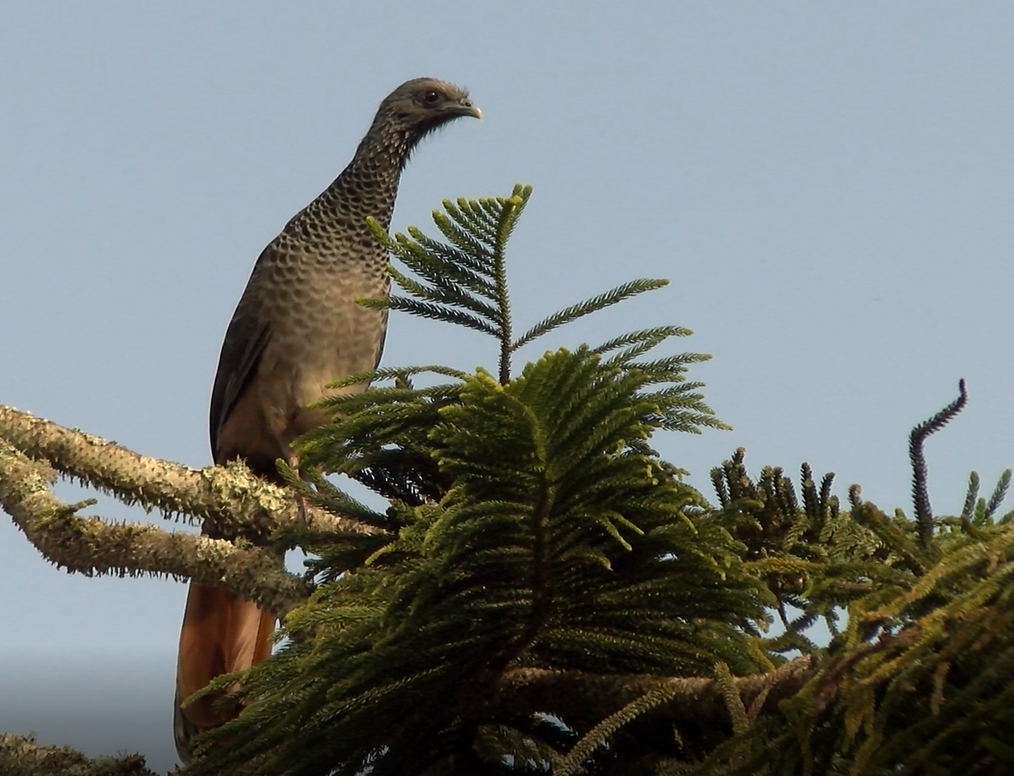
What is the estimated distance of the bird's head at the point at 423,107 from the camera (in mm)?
4559

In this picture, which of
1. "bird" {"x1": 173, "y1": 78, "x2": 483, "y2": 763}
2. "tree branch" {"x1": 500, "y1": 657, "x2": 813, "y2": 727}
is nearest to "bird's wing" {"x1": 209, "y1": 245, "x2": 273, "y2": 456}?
"bird" {"x1": 173, "y1": 78, "x2": 483, "y2": 763}

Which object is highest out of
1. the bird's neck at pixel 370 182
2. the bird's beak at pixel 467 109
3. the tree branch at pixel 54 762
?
the bird's beak at pixel 467 109

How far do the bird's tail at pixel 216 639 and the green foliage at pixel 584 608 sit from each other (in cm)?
112

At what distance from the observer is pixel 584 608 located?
61.9 inches

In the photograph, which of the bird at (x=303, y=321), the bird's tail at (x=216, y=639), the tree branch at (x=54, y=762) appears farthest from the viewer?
the bird at (x=303, y=321)

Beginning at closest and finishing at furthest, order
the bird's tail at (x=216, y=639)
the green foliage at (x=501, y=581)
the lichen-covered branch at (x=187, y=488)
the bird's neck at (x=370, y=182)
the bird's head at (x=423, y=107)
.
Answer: the green foliage at (x=501, y=581), the lichen-covered branch at (x=187, y=488), the bird's tail at (x=216, y=639), the bird's neck at (x=370, y=182), the bird's head at (x=423, y=107)

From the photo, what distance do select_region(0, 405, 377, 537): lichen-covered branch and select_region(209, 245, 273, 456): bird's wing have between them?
62.6 inches

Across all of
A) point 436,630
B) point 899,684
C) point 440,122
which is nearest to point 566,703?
point 436,630

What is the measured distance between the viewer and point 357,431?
174cm

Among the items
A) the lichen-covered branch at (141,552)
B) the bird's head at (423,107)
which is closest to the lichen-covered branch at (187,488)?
the lichen-covered branch at (141,552)

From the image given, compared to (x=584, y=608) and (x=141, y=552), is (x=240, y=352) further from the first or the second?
(x=584, y=608)

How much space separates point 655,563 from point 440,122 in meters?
3.37

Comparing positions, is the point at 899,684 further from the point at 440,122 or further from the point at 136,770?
the point at 440,122

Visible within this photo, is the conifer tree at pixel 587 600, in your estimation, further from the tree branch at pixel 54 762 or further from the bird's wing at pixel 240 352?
the bird's wing at pixel 240 352
